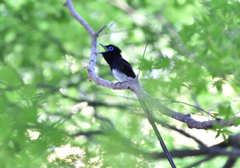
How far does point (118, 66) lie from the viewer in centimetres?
289

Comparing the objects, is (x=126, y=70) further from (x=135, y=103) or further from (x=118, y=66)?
(x=135, y=103)

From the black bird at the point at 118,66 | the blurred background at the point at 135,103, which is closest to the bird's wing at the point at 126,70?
the black bird at the point at 118,66

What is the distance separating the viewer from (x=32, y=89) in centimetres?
214

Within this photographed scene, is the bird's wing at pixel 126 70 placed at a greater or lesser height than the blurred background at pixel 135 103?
greater

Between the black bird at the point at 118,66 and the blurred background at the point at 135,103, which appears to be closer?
the blurred background at the point at 135,103

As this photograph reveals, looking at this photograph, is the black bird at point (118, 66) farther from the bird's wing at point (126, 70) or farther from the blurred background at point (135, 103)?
the blurred background at point (135, 103)

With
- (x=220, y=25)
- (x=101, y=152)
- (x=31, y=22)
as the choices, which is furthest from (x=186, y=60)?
(x=31, y=22)

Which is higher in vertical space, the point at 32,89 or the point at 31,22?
the point at 31,22

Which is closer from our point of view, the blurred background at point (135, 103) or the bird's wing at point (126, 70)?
the blurred background at point (135, 103)

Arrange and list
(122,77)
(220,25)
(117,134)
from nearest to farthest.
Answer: (220,25) → (117,134) → (122,77)

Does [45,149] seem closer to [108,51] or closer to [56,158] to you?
[56,158]

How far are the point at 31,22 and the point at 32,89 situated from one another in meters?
3.00

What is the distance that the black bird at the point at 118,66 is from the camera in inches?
111

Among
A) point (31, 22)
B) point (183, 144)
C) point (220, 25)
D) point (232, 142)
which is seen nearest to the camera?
point (220, 25)
